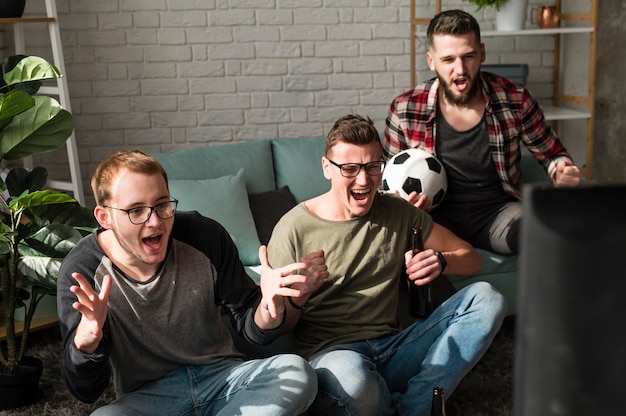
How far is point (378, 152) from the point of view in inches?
92.7

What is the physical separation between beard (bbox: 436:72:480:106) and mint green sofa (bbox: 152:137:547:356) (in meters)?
0.56

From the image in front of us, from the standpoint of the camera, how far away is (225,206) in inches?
122

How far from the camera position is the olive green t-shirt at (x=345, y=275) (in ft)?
7.63

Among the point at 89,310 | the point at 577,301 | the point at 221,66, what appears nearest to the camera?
the point at 577,301

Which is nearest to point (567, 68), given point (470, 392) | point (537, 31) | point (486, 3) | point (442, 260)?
point (537, 31)

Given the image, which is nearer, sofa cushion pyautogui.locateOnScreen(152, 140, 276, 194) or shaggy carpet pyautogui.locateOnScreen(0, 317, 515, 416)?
shaggy carpet pyautogui.locateOnScreen(0, 317, 515, 416)

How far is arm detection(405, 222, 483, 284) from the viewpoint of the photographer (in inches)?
89.6

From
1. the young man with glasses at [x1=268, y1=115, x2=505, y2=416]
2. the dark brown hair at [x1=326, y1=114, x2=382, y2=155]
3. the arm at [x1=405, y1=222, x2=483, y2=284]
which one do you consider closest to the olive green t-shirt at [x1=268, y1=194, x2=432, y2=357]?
the young man with glasses at [x1=268, y1=115, x2=505, y2=416]

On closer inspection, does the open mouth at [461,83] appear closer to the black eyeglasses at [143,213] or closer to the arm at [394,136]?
the arm at [394,136]

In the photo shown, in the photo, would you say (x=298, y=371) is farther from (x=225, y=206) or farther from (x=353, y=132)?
(x=225, y=206)

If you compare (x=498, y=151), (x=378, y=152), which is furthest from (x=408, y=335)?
(x=498, y=151)

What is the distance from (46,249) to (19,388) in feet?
1.65

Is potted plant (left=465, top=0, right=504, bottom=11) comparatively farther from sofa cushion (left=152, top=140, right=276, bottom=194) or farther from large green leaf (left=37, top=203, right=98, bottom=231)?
large green leaf (left=37, top=203, right=98, bottom=231)

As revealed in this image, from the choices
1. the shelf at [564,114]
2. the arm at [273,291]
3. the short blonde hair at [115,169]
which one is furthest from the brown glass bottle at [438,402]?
the shelf at [564,114]
